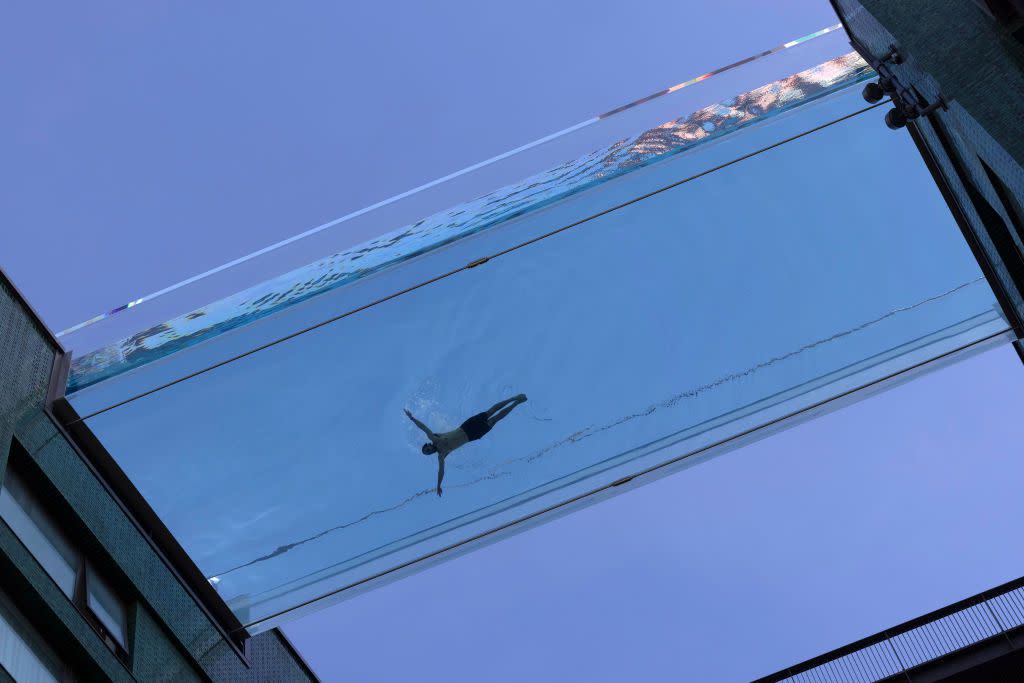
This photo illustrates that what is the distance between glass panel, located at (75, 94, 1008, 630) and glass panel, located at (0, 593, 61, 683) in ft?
7.66

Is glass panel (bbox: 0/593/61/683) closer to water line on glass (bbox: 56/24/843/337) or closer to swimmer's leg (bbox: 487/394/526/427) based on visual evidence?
water line on glass (bbox: 56/24/843/337)

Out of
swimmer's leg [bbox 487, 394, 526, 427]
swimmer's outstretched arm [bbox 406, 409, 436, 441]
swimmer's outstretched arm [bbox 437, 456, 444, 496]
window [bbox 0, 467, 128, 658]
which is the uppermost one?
window [bbox 0, 467, 128, 658]

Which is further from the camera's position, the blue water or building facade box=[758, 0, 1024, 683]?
the blue water

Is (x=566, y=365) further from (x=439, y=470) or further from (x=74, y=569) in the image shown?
(x=74, y=569)

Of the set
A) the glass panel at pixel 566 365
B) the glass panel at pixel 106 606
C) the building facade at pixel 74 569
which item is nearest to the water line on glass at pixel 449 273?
the glass panel at pixel 566 365

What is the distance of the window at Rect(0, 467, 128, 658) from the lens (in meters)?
11.2

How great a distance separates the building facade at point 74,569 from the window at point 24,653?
1 centimetres

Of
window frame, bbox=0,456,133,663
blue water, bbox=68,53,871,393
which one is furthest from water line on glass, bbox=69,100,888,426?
window frame, bbox=0,456,133,663

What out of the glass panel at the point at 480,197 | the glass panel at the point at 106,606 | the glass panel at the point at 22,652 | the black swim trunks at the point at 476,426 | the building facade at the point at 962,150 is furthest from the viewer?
the black swim trunks at the point at 476,426

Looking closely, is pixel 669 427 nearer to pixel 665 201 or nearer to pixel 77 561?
pixel 665 201

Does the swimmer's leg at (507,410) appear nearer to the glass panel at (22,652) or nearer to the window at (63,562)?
the window at (63,562)

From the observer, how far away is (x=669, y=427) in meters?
12.9

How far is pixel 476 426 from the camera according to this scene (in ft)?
41.0

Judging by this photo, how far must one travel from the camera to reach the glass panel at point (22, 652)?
10.1 metres
